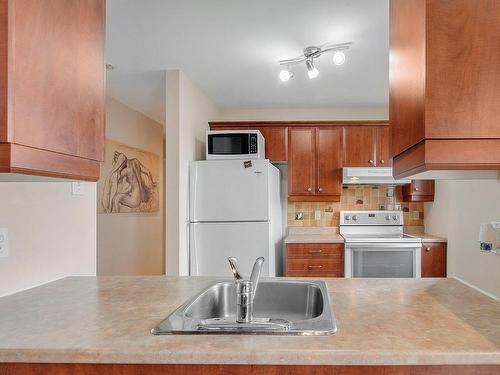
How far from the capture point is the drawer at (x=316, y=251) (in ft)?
12.0

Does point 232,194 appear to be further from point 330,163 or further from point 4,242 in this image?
point 4,242

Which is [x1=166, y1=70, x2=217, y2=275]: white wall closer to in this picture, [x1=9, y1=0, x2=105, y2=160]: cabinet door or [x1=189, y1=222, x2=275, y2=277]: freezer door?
[x1=189, y1=222, x2=275, y2=277]: freezer door

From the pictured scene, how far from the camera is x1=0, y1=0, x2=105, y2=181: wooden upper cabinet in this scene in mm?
818

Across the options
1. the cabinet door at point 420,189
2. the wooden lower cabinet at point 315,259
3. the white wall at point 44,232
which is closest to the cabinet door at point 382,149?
the cabinet door at point 420,189

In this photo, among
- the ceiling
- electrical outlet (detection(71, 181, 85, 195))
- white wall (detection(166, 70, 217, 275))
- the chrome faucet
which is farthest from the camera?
white wall (detection(166, 70, 217, 275))

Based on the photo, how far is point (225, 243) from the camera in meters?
3.22

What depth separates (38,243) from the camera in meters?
1.53

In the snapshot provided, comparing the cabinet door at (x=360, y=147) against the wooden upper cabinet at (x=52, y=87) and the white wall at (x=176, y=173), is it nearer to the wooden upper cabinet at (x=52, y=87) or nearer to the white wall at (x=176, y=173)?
the white wall at (x=176, y=173)

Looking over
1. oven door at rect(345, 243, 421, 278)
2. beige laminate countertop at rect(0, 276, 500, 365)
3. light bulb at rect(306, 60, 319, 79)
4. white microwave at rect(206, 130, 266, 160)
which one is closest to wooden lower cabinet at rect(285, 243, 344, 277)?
oven door at rect(345, 243, 421, 278)

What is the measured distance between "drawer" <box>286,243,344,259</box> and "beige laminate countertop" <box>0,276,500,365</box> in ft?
7.43

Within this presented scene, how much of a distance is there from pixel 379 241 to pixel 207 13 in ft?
8.46

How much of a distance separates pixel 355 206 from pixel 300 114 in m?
1.25

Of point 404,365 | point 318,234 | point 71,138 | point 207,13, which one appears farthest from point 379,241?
point 71,138

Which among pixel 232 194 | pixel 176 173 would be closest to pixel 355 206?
pixel 232 194
